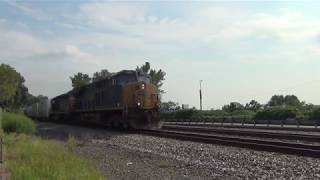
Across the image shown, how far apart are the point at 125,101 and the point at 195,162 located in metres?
16.5

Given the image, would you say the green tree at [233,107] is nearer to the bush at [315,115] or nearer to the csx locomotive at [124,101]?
the bush at [315,115]

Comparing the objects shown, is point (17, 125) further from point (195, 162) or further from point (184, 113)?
point (184, 113)

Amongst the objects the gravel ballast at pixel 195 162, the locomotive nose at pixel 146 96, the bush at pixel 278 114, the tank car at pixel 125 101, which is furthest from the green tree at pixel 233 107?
the gravel ballast at pixel 195 162

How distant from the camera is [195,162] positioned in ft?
52.4

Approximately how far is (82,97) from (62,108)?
1041 centimetres

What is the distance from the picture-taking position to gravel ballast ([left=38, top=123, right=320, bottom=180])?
13062 mm

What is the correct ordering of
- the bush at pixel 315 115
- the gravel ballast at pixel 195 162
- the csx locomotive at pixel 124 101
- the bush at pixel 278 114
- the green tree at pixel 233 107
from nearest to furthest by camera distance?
the gravel ballast at pixel 195 162
the csx locomotive at pixel 124 101
the bush at pixel 315 115
the bush at pixel 278 114
the green tree at pixel 233 107

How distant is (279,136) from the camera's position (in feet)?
82.4

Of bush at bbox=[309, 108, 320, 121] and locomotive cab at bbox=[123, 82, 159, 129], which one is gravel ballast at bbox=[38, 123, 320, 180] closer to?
locomotive cab at bbox=[123, 82, 159, 129]

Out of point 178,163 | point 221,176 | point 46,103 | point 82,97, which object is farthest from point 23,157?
point 46,103

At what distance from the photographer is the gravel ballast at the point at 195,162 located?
13.1 metres

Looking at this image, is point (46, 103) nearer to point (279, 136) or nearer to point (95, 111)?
point (95, 111)

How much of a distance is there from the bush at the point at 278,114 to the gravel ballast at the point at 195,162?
92.5 ft

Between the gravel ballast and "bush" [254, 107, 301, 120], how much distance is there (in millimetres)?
28206
